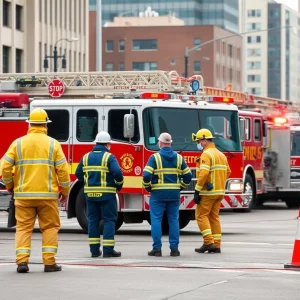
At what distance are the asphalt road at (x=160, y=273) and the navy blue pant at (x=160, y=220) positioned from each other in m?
0.24

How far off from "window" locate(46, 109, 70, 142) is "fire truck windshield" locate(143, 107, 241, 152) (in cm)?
152

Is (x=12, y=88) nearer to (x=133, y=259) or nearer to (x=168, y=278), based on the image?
(x=133, y=259)

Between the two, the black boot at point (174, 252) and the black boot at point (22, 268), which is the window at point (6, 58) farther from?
the black boot at point (22, 268)

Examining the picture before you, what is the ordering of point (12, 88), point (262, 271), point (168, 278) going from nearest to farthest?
point (168, 278)
point (262, 271)
point (12, 88)

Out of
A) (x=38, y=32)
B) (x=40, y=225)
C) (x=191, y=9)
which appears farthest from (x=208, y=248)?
(x=191, y=9)

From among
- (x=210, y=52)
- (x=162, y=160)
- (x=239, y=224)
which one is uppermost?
(x=210, y=52)

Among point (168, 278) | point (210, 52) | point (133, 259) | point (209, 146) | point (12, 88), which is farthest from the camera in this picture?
point (210, 52)

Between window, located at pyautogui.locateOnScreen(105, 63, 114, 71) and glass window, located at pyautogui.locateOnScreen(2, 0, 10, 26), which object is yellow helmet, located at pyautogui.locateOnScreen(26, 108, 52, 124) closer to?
glass window, located at pyautogui.locateOnScreen(2, 0, 10, 26)

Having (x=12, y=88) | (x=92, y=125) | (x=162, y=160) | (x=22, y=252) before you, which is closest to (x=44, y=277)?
(x=22, y=252)

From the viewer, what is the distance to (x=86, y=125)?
834 inches

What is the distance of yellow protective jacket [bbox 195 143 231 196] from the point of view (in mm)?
16844

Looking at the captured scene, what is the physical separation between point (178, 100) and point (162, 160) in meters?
5.04

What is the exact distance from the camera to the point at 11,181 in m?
13.8

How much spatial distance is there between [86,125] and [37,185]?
24.7 ft
